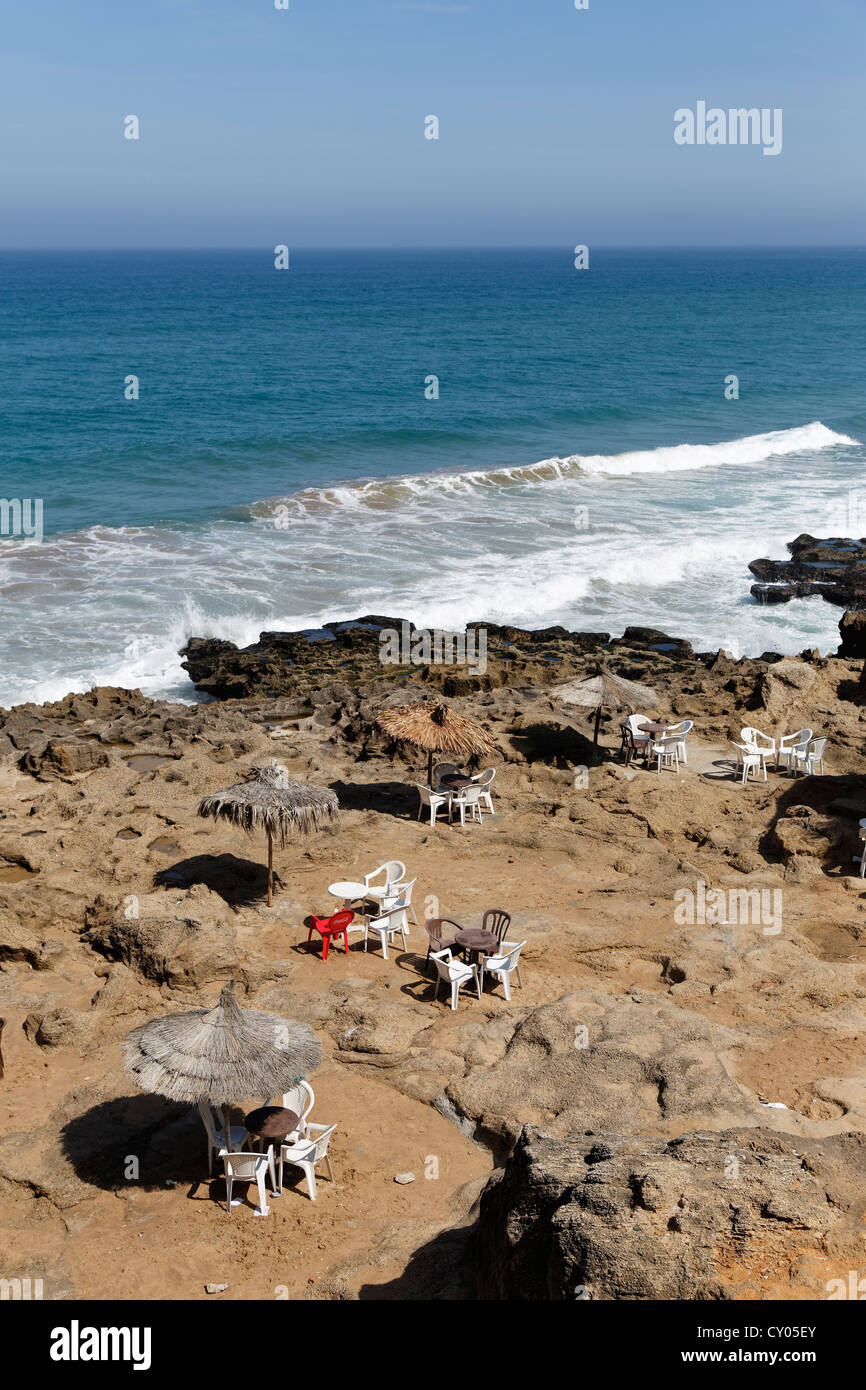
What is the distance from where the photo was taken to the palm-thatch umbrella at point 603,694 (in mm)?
17047

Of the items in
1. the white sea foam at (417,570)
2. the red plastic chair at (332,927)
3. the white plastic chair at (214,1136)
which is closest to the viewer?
the white plastic chair at (214,1136)

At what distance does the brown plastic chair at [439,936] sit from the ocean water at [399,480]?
13.3 metres

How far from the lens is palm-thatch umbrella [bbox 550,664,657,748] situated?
17047 millimetres

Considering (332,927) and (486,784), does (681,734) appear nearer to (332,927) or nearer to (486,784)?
(486,784)

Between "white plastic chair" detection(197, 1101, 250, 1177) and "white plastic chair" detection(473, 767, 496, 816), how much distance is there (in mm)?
7420

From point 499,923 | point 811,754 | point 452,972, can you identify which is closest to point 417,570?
point 811,754

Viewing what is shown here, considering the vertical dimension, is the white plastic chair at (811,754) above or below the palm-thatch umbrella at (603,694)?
below

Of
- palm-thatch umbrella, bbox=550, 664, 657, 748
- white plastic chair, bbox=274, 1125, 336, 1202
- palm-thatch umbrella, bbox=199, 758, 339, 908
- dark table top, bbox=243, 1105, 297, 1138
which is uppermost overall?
palm-thatch umbrella, bbox=550, 664, 657, 748

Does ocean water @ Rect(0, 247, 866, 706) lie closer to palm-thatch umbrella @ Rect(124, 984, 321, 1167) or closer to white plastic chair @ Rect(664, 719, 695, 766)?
white plastic chair @ Rect(664, 719, 695, 766)

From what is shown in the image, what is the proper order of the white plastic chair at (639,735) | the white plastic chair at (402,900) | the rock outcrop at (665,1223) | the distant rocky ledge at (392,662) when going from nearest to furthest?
the rock outcrop at (665,1223) < the white plastic chair at (402,900) < the white plastic chair at (639,735) < the distant rocky ledge at (392,662)

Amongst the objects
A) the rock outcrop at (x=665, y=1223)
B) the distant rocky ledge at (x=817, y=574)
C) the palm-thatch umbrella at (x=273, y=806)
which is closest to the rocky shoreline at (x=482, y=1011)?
the rock outcrop at (x=665, y=1223)

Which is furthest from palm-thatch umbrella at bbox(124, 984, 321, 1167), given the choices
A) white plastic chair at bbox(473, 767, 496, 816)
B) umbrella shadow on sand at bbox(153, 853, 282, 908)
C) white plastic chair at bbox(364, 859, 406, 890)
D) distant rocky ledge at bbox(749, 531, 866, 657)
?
distant rocky ledge at bbox(749, 531, 866, 657)

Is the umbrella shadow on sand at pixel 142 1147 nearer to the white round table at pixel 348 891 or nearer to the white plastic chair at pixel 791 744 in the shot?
the white round table at pixel 348 891
